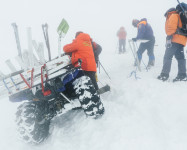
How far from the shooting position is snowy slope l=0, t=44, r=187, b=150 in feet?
8.95

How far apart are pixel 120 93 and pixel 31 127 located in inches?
95.2

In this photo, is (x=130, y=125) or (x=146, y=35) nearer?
(x=130, y=125)

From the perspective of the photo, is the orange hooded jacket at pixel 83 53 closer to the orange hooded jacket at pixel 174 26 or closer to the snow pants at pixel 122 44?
the orange hooded jacket at pixel 174 26

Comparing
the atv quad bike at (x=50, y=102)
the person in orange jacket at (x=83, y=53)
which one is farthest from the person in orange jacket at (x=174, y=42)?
the atv quad bike at (x=50, y=102)

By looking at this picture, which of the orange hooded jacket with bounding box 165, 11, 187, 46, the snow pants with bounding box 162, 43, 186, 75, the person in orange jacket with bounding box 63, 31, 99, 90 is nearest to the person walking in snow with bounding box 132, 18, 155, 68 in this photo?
the snow pants with bounding box 162, 43, 186, 75

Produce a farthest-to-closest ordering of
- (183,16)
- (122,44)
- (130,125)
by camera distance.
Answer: (122,44) < (183,16) < (130,125)

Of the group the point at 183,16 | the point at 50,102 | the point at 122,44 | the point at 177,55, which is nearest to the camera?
the point at 50,102

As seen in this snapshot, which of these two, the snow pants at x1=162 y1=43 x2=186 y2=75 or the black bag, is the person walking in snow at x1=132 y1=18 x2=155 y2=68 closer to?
the snow pants at x1=162 y1=43 x2=186 y2=75

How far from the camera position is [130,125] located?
310 centimetres

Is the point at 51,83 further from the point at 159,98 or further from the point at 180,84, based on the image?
the point at 180,84

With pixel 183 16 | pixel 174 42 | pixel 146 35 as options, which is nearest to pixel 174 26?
pixel 183 16

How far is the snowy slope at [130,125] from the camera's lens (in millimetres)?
2727

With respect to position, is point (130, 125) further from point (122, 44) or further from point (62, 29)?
point (122, 44)

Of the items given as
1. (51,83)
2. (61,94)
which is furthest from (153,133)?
(51,83)
